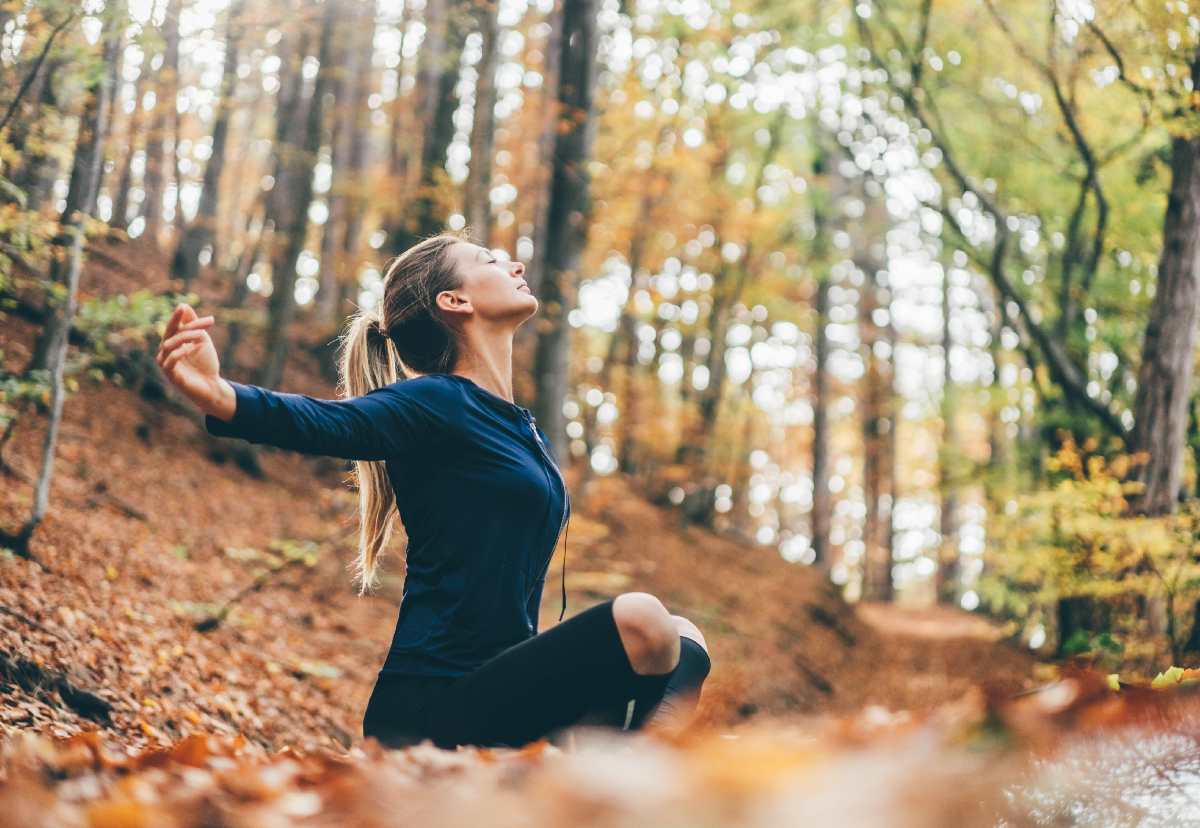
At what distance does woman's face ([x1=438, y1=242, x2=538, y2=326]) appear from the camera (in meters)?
2.88

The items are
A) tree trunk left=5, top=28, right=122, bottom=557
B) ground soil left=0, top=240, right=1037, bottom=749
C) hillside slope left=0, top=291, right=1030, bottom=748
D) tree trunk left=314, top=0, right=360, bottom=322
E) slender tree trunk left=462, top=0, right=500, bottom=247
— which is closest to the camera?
hillside slope left=0, top=291, right=1030, bottom=748

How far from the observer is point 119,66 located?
18.4 feet

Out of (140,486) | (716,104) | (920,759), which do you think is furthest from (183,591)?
(716,104)

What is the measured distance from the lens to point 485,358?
9.43 ft

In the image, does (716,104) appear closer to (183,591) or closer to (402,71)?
(402,71)

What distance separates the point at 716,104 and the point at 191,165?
11531mm

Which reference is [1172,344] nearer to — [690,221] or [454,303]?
[454,303]

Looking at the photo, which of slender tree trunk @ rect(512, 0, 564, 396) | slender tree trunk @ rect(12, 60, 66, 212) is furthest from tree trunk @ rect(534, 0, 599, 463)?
slender tree trunk @ rect(12, 60, 66, 212)

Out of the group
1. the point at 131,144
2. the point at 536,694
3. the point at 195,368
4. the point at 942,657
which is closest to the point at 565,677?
the point at 536,694

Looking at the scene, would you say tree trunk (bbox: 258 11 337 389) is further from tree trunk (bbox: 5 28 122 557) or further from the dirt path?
the dirt path

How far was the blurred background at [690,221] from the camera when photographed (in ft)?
20.6

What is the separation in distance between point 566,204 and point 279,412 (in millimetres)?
6986

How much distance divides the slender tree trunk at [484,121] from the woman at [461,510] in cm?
769

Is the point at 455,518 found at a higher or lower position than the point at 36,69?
lower
